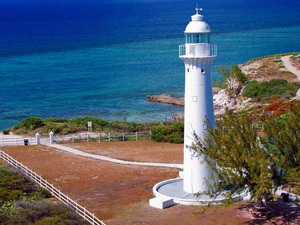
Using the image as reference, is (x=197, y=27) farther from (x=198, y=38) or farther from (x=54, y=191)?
(x=54, y=191)

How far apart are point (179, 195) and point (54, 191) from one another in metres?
6.12

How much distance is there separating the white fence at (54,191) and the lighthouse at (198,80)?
17.2 ft

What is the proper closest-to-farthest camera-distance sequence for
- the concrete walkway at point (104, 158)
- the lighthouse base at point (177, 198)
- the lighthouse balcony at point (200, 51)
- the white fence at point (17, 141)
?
the lighthouse balcony at point (200, 51), the lighthouse base at point (177, 198), the concrete walkway at point (104, 158), the white fence at point (17, 141)

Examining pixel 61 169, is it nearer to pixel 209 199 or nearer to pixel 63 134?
pixel 209 199

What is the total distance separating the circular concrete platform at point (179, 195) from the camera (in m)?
25.9

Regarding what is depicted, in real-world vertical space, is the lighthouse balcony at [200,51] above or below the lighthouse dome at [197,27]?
below

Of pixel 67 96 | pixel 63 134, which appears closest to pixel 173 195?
pixel 63 134

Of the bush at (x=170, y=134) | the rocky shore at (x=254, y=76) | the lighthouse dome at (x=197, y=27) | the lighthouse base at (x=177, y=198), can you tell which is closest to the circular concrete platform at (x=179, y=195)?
the lighthouse base at (x=177, y=198)

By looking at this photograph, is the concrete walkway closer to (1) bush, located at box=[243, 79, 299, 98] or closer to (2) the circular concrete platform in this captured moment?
(2) the circular concrete platform

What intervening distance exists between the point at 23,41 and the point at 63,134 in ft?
372

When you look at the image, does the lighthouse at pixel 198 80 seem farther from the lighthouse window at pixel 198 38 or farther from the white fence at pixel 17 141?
the white fence at pixel 17 141

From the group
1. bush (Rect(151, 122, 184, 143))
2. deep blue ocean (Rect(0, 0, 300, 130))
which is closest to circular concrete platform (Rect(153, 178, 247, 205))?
bush (Rect(151, 122, 184, 143))

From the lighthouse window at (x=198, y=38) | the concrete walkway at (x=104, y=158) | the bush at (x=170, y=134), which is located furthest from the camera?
the bush at (x=170, y=134)

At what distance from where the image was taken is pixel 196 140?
25.8 metres
